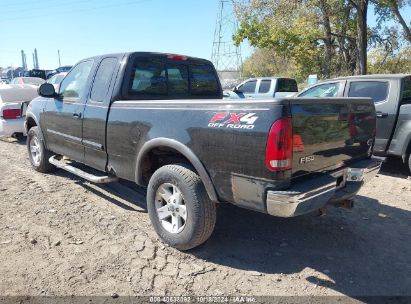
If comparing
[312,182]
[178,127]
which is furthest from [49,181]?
[312,182]

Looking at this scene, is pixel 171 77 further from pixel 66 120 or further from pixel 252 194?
pixel 252 194

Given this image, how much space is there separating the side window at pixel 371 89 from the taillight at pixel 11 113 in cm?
732

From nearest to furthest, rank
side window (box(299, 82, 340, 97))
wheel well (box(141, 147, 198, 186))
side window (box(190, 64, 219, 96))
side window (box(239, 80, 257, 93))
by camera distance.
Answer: wheel well (box(141, 147, 198, 186)), side window (box(190, 64, 219, 96)), side window (box(299, 82, 340, 97)), side window (box(239, 80, 257, 93))

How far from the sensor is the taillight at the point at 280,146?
2836mm

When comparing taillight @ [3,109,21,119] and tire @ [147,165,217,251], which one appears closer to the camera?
tire @ [147,165,217,251]

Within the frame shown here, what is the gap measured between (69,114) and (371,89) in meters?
5.02

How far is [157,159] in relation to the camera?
13.7ft

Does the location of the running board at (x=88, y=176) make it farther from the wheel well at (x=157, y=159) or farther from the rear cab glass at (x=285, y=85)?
the rear cab glass at (x=285, y=85)

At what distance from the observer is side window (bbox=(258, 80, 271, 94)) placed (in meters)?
15.2

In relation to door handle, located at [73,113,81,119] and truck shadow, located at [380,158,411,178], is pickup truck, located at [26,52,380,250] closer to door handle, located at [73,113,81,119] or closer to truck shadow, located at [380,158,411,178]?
door handle, located at [73,113,81,119]

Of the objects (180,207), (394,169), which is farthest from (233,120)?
(394,169)

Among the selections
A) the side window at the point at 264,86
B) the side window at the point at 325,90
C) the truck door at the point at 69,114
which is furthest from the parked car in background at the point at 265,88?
the truck door at the point at 69,114

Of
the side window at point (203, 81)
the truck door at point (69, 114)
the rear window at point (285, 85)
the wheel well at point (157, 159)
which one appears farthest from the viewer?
the rear window at point (285, 85)

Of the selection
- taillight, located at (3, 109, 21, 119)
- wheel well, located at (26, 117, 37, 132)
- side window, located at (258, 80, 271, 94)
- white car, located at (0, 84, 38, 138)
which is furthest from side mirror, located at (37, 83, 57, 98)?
side window, located at (258, 80, 271, 94)
